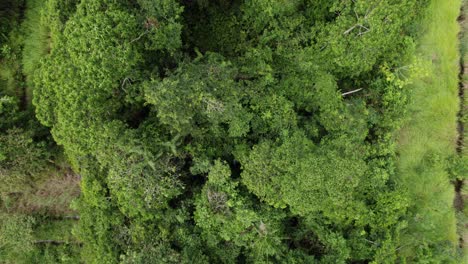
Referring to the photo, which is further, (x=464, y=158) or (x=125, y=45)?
(x=464, y=158)

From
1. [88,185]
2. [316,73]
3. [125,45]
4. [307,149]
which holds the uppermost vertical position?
[125,45]

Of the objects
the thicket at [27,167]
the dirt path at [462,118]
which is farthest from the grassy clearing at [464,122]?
the thicket at [27,167]

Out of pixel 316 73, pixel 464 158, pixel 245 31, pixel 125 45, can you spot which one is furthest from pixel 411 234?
pixel 125 45

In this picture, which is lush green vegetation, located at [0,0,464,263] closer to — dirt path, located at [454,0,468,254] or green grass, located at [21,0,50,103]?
green grass, located at [21,0,50,103]

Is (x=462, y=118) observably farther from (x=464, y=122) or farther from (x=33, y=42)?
(x=33, y=42)

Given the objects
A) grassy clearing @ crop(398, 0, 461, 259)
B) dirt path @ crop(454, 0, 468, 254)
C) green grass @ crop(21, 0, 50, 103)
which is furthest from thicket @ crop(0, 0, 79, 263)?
dirt path @ crop(454, 0, 468, 254)

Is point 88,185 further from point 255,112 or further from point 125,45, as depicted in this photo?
point 255,112
